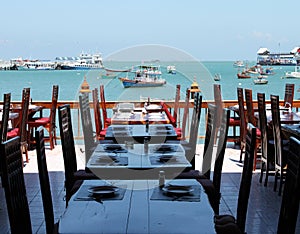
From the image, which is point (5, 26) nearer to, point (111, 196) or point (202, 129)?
point (202, 129)

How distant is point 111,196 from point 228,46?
24.7 feet

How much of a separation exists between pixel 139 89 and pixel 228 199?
6.20 meters

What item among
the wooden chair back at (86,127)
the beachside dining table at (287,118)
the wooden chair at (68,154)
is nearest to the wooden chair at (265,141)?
the beachside dining table at (287,118)

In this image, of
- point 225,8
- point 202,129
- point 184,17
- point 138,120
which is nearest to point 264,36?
point 225,8

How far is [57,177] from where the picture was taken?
5453 mm

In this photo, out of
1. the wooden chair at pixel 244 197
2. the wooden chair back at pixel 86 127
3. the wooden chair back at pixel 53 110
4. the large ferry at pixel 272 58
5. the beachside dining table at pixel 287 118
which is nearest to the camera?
the wooden chair at pixel 244 197

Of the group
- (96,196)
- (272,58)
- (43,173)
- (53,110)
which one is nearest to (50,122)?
(53,110)

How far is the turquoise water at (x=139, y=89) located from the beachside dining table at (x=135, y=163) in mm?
2118

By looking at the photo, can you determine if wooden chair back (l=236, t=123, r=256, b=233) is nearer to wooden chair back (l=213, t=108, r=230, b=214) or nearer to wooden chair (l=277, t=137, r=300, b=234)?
wooden chair (l=277, t=137, r=300, b=234)

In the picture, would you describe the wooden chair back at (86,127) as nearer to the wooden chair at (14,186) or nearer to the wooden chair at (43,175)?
the wooden chair at (43,175)

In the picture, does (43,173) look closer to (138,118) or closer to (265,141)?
(265,141)

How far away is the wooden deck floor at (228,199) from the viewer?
3.79 meters

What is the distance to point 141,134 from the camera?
453 cm

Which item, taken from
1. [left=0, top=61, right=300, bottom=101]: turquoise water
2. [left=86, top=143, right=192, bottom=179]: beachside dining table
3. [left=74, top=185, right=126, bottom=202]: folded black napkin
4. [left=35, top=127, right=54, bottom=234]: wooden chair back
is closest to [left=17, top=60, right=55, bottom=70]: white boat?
[left=0, top=61, right=300, bottom=101]: turquoise water
